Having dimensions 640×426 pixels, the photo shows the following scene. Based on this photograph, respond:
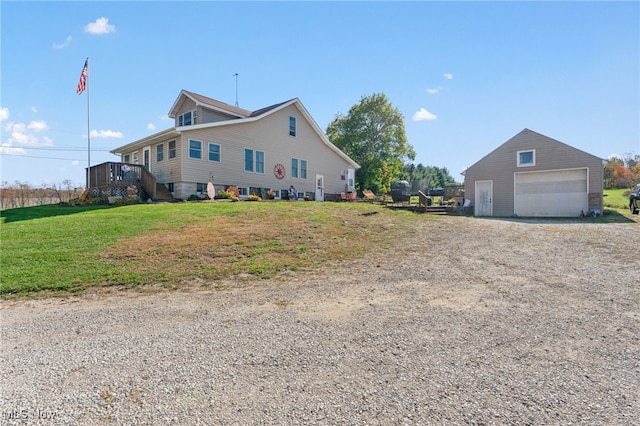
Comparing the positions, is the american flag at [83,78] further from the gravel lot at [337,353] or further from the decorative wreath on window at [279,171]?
the gravel lot at [337,353]

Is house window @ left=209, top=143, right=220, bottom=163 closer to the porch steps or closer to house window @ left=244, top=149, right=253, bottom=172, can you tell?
house window @ left=244, top=149, right=253, bottom=172

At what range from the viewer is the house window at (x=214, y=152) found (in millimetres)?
18973

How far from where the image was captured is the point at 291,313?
454 centimetres

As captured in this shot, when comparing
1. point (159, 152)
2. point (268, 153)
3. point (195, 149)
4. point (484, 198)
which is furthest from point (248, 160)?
point (484, 198)

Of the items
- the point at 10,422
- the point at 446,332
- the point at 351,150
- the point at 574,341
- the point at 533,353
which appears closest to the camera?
the point at 10,422

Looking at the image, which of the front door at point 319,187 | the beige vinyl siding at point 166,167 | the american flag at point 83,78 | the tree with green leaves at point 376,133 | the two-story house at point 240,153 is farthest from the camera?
the tree with green leaves at point 376,133

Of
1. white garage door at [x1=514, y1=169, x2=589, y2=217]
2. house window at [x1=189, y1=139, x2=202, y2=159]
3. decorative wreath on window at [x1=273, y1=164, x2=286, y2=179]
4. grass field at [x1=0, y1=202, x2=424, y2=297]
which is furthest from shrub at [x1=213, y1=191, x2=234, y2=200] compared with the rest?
white garage door at [x1=514, y1=169, x2=589, y2=217]

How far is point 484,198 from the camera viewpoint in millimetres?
20312

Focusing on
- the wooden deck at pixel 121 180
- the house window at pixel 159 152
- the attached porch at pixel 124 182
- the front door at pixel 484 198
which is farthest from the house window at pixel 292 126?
the front door at pixel 484 198

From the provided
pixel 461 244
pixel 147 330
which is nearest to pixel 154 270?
pixel 147 330

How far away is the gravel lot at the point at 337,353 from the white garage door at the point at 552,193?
46.0 feet

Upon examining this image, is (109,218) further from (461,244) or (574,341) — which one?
(574,341)

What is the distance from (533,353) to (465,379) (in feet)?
3.40

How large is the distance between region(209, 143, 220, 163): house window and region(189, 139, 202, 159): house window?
2.27ft
